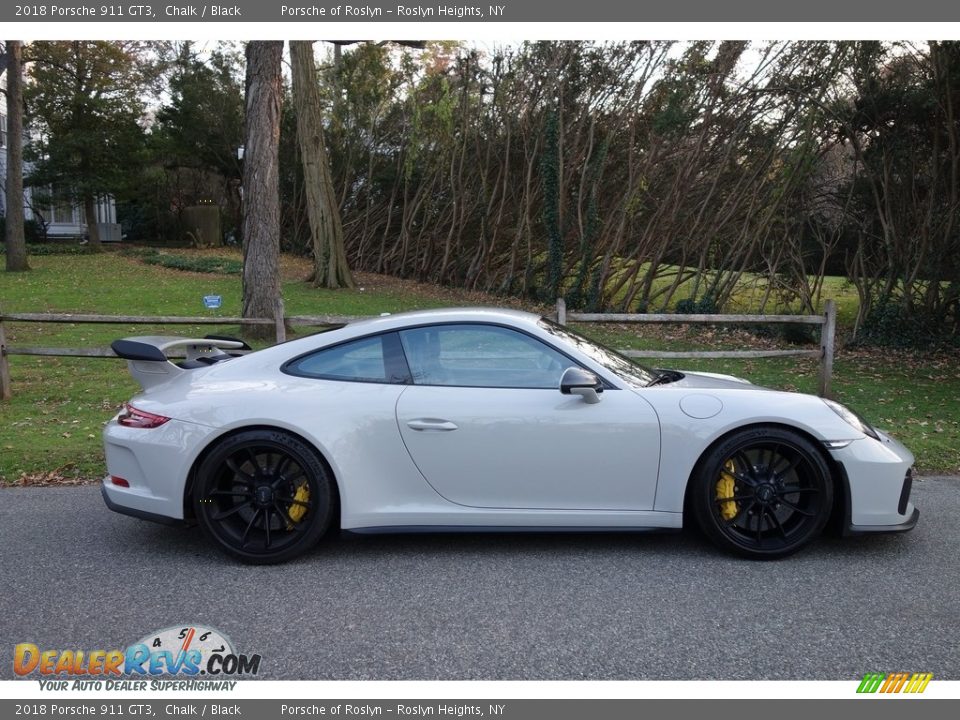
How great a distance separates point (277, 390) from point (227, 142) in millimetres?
30413

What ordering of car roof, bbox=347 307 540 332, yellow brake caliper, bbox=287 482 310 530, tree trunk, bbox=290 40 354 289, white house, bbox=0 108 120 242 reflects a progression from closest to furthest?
yellow brake caliper, bbox=287 482 310 530 → car roof, bbox=347 307 540 332 → tree trunk, bbox=290 40 354 289 → white house, bbox=0 108 120 242

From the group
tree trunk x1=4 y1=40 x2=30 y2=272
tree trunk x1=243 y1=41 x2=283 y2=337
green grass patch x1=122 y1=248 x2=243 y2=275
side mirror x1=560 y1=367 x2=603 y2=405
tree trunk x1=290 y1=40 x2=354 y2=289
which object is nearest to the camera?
side mirror x1=560 y1=367 x2=603 y2=405

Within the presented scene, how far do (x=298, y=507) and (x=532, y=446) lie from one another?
4.09ft

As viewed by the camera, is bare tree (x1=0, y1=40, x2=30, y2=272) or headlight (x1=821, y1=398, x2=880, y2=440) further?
bare tree (x1=0, y1=40, x2=30, y2=272)

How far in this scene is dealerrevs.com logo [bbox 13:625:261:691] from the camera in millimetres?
3008

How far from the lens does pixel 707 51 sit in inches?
532

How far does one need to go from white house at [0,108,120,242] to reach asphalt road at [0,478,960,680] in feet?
97.5

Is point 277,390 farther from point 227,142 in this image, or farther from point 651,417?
point 227,142

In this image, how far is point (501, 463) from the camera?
4.09 m

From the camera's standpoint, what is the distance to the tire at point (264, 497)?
4090 mm

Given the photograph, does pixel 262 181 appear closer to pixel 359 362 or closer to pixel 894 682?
pixel 359 362

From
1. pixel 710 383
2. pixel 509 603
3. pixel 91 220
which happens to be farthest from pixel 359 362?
pixel 91 220

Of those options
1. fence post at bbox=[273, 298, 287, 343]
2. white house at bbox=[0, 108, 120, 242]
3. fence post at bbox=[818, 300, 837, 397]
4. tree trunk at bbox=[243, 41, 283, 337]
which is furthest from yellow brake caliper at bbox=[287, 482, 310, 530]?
white house at bbox=[0, 108, 120, 242]

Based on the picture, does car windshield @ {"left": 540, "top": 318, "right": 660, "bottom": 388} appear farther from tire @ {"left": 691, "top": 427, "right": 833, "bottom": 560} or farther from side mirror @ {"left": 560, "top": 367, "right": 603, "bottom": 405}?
tire @ {"left": 691, "top": 427, "right": 833, "bottom": 560}
